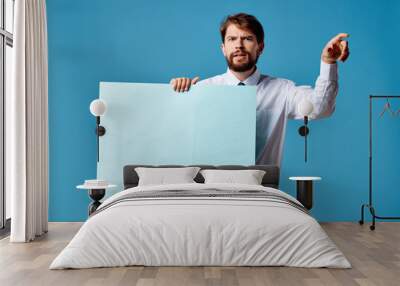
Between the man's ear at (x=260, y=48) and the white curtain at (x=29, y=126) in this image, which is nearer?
the white curtain at (x=29, y=126)

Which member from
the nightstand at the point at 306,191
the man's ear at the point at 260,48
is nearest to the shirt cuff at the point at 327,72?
the man's ear at the point at 260,48

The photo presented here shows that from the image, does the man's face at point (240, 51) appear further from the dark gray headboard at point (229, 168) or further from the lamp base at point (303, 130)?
the dark gray headboard at point (229, 168)

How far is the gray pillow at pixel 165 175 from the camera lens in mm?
5953

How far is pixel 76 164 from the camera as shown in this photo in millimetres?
6668

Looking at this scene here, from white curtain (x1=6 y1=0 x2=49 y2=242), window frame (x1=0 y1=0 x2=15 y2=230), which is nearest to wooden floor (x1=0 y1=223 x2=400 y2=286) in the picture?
white curtain (x1=6 y1=0 x2=49 y2=242)

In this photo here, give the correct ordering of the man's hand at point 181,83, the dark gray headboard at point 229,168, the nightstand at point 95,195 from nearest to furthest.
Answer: the nightstand at point 95,195 < the dark gray headboard at point 229,168 < the man's hand at point 181,83

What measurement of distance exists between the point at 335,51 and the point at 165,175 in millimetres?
2662

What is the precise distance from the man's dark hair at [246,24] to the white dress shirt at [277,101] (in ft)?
1.60

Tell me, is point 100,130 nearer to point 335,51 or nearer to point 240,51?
point 240,51

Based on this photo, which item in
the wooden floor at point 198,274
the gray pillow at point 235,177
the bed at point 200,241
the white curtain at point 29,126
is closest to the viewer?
the wooden floor at point 198,274

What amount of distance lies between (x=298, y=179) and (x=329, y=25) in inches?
81.7

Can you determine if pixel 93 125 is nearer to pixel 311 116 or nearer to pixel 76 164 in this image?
pixel 76 164

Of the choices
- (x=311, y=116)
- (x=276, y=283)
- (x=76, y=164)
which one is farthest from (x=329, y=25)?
(x=276, y=283)

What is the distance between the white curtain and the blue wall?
0.76 meters
